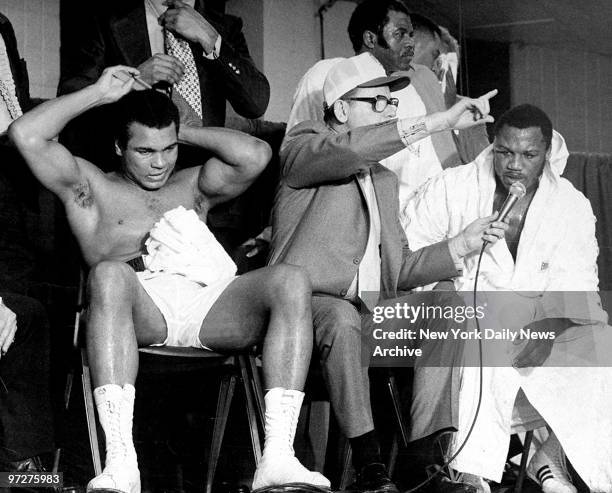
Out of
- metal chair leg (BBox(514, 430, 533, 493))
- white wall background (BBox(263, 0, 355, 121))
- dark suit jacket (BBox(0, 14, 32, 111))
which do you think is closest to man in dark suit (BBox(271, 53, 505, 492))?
metal chair leg (BBox(514, 430, 533, 493))

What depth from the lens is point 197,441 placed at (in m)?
3.20

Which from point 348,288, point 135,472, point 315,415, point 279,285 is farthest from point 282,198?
point 135,472

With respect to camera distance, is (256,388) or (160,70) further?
(160,70)

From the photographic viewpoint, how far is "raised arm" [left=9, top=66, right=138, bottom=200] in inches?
105

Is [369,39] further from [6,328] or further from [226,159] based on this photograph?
[6,328]

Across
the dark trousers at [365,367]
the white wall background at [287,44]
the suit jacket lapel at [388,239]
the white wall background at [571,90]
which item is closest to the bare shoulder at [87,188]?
the dark trousers at [365,367]

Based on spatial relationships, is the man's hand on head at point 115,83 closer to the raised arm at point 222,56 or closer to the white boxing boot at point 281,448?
the raised arm at point 222,56

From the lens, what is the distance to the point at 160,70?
9.75 feet

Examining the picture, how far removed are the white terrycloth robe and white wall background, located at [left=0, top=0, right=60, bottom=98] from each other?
5.69 ft

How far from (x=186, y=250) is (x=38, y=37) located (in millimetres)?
1819

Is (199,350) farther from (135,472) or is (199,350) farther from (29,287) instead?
(29,287)

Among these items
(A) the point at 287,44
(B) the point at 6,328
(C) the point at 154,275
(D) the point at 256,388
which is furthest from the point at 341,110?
(A) the point at 287,44

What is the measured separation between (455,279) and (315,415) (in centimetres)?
65

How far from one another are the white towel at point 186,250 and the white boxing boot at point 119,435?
435mm
